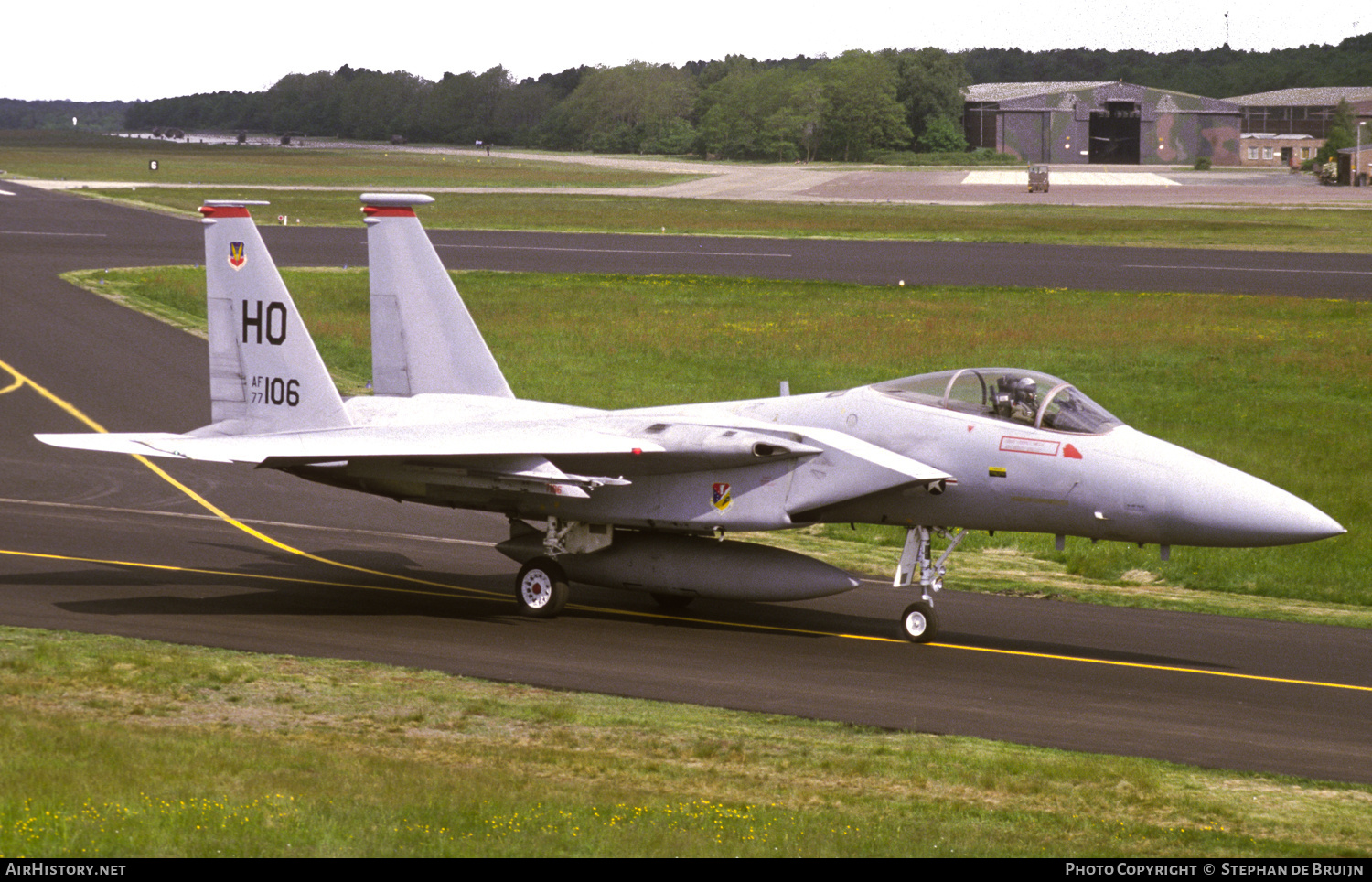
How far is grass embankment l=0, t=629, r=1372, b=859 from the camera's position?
9.20 metres

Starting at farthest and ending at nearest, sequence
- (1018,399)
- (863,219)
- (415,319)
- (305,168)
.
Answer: (305,168)
(863,219)
(415,319)
(1018,399)

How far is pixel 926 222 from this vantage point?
83500mm

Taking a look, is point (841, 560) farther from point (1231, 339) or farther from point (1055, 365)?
point (1231, 339)

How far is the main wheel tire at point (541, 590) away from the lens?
17.7m

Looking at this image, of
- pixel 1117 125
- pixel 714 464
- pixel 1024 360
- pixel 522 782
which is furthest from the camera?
pixel 1117 125

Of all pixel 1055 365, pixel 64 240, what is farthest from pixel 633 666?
pixel 64 240

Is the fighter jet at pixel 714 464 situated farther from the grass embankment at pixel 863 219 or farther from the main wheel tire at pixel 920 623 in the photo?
the grass embankment at pixel 863 219

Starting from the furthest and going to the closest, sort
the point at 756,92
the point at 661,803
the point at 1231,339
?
1. the point at 756,92
2. the point at 1231,339
3. the point at 661,803

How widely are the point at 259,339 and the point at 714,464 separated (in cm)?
648

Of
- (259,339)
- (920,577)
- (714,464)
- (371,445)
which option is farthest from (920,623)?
(259,339)

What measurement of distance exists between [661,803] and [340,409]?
395 inches

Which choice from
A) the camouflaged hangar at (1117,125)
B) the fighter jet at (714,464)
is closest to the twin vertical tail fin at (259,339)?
the fighter jet at (714,464)

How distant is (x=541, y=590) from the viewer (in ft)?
58.2

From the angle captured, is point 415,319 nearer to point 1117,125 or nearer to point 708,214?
point 708,214
